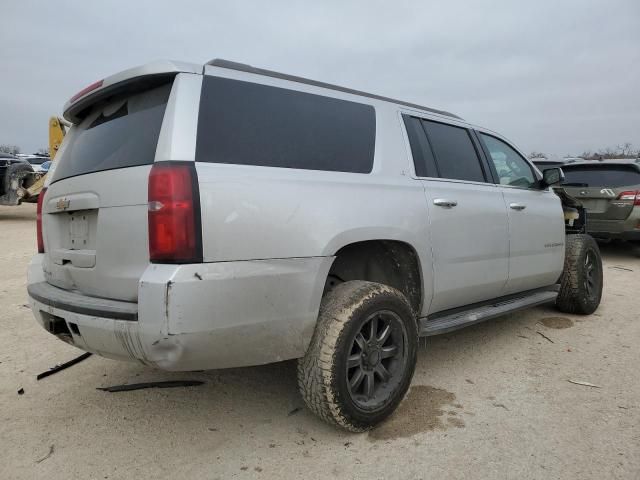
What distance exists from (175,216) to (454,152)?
7.70ft

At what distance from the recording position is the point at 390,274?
310 cm

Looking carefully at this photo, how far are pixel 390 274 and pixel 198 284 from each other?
150cm

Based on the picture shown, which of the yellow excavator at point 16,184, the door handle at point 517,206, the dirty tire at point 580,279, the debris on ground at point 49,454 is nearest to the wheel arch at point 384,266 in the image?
the door handle at point 517,206

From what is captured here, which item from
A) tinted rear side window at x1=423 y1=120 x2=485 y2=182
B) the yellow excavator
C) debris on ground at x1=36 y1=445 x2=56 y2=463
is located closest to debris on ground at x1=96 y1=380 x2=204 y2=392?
debris on ground at x1=36 y1=445 x2=56 y2=463

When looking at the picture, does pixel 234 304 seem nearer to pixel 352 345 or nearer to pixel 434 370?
pixel 352 345

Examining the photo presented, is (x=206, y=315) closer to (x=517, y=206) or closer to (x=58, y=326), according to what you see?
(x=58, y=326)

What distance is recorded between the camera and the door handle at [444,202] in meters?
3.06

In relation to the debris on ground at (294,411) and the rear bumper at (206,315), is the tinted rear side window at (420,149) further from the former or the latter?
the debris on ground at (294,411)

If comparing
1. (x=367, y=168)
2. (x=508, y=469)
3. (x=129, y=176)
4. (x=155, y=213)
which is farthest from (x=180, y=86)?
(x=508, y=469)

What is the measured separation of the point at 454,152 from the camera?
11.7ft

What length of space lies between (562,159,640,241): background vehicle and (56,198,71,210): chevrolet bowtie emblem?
7.70m

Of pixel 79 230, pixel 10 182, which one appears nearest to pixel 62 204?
pixel 79 230

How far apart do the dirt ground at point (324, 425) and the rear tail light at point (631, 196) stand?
4388 millimetres

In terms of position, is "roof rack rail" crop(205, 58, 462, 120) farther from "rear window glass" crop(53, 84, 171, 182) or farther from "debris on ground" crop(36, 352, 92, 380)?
"debris on ground" crop(36, 352, 92, 380)
